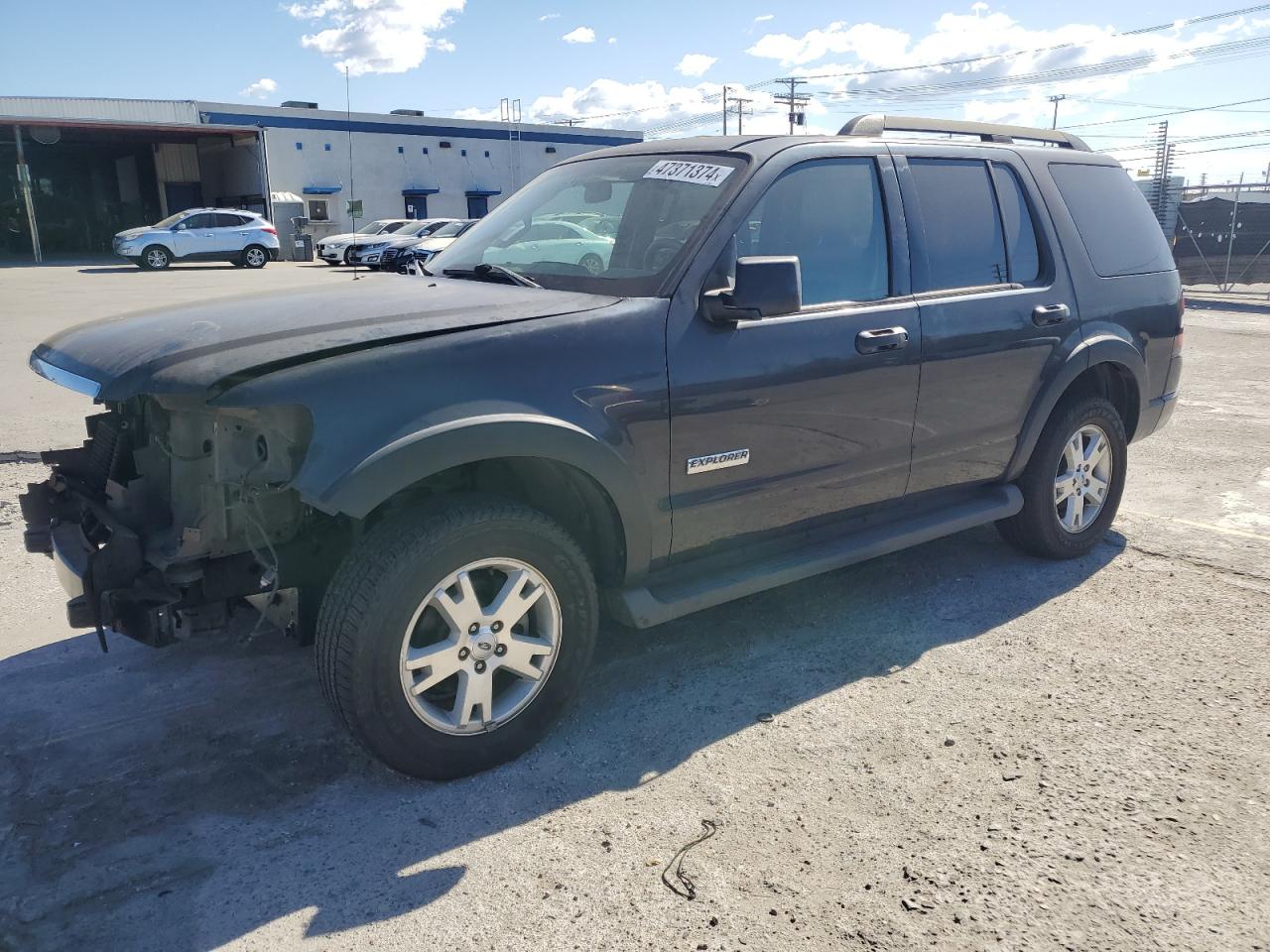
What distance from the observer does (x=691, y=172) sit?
12.1 feet

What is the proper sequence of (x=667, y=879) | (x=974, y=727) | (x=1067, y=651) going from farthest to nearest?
1. (x=1067, y=651)
2. (x=974, y=727)
3. (x=667, y=879)

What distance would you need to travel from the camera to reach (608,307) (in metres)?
3.21

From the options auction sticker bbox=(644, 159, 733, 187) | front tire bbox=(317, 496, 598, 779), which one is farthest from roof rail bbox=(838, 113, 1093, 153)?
front tire bbox=(317, 496, 598, 779)

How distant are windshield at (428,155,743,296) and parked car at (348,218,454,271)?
24.4 m

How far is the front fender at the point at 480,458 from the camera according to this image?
103 inches

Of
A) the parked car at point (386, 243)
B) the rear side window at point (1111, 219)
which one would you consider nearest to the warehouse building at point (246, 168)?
the parked car at point (386, 243)

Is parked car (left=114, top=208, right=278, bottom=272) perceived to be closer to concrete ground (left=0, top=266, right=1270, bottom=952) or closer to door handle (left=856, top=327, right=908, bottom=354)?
concrete ground (left=0, top=266, right=1270, bottom=952)

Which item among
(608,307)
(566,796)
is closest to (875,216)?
(608,307)

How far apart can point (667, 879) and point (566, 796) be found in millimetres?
486

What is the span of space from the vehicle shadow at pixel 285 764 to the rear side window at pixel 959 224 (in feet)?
4.75

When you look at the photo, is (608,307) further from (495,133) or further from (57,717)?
(495,133)

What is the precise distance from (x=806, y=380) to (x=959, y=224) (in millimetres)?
1271

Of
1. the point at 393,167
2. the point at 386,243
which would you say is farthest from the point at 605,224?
the point at 393,167

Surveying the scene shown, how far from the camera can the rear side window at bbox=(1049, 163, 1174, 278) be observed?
4734 mm
